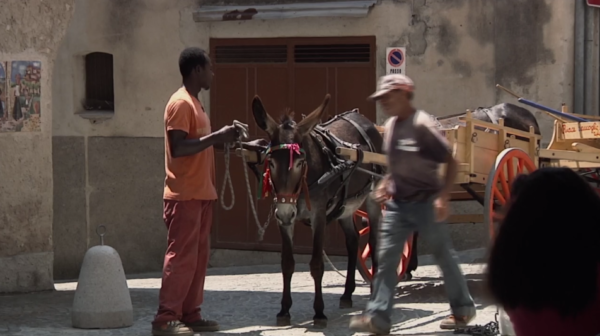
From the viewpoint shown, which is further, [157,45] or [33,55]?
[157,45]

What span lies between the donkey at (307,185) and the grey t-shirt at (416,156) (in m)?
1.35

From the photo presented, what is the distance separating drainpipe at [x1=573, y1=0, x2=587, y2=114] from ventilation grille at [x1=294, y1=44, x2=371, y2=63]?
8.06 ft

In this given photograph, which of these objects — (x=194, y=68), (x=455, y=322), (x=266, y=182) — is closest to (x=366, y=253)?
(x=266, y=182)

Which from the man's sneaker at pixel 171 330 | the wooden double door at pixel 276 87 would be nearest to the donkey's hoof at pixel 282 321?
the man's sneaker at pixel 171 330

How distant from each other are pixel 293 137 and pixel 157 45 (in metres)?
6.24

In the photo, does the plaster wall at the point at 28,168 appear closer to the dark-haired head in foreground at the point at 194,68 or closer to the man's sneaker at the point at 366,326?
the dark-haired head in foreground at the point at 194,68

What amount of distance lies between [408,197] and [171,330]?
1.98m

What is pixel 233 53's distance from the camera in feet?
44.8

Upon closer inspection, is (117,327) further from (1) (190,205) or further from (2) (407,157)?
(2) (407,157)

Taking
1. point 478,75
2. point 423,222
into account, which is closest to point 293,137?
point 423,222

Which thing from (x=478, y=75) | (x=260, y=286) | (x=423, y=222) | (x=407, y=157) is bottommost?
(x=260, y=286)

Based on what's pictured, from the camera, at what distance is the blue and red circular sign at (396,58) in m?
12.8

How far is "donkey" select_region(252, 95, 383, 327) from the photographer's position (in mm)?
7992

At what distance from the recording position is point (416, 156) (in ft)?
22.2
